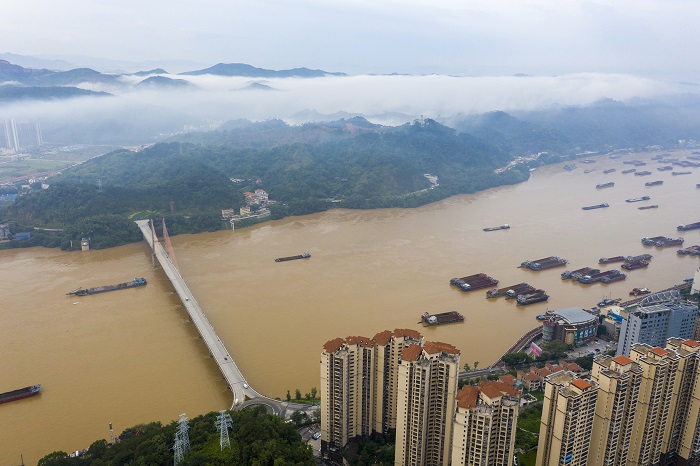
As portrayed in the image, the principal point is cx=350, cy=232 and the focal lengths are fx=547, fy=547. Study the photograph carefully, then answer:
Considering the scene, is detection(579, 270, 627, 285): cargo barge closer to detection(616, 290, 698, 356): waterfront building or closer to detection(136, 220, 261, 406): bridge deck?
detection(616, 290, 698, 356): waterfront building

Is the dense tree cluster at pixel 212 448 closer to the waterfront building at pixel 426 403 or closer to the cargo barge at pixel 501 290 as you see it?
the waterfront building at pixel 426 403

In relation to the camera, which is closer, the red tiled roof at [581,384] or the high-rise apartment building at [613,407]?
the red tiled roof at [581,384]

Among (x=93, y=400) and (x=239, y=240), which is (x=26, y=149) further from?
(x=93, y=400)

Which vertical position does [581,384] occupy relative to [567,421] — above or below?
above

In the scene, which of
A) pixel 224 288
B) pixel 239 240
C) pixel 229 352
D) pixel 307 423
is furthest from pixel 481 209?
pixel 307 423

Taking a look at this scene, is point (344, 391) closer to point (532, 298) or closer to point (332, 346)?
point (332, 346)

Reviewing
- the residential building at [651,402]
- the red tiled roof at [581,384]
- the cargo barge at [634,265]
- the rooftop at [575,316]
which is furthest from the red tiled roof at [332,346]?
the cargo barge at [634,265]

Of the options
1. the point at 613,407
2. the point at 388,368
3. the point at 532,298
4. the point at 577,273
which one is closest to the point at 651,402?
the point at 613,407
